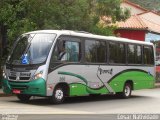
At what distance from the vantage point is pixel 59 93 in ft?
60.6

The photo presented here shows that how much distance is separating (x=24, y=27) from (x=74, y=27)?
3222 mm

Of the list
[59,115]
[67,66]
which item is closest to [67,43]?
[67,66]

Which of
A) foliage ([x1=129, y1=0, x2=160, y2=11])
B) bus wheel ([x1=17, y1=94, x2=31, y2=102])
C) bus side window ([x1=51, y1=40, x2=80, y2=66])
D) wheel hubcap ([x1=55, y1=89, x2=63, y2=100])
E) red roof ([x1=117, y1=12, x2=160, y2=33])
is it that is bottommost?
bus wheel ([x1=17, y1=94, x2=31, y2=102])

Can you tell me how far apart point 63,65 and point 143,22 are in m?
29.7

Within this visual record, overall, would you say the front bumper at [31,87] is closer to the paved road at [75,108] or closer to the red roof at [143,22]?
the paved road at [75,108]

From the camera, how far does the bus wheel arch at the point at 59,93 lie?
719 inches

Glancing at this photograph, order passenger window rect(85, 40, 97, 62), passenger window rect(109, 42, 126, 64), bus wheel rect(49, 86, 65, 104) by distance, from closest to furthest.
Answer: bus wheel rect(49, 86, 65, 104) < passenger window rect(85, 40, 97, 62) < passenger window rect(109, 42, 126, 64)

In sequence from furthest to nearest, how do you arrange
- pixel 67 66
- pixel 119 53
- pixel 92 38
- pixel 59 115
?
pixel 119 53, pixel 92 38, pixel 67 66, pixel 59 115

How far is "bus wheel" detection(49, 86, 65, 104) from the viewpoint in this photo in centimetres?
1823

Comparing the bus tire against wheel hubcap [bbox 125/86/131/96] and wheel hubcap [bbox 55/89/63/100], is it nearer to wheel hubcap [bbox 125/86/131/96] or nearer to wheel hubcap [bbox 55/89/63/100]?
wheel hubcap [bbox 125/86/131/96]

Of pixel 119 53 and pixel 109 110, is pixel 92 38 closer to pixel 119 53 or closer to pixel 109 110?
pixel 119 53

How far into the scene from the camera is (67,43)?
18906mm

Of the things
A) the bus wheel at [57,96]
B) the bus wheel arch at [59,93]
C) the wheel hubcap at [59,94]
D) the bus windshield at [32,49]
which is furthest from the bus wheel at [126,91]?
the bus windshield at [32,49]

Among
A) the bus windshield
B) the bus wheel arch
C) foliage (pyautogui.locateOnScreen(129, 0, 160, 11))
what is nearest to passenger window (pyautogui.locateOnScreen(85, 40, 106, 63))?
the bus wheel arch
